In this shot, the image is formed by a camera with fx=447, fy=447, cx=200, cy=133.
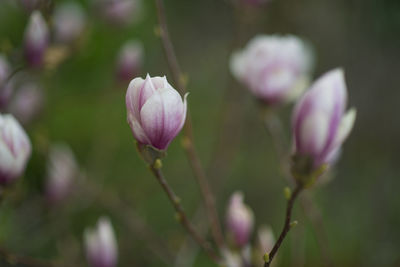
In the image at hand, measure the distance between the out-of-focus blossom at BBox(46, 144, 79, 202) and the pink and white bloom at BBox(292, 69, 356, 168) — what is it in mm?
716

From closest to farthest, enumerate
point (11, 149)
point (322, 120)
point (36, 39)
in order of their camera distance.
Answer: point (322, 120)
point (11, 149)
point (36, 39)

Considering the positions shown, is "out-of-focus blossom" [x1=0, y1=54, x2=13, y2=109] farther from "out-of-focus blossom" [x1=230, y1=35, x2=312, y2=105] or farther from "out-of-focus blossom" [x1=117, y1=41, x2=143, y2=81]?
"out-of-focus blossom" [x1=230, y1=35, x2=312, y2=105]

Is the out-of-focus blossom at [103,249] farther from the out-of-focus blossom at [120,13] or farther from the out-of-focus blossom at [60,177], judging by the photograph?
the out-of-focus blossom at [120,13]

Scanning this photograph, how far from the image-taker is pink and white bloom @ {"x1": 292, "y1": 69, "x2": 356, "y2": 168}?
17.4 inches

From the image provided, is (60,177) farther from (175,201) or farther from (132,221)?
(175,201)

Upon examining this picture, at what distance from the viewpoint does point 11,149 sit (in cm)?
61

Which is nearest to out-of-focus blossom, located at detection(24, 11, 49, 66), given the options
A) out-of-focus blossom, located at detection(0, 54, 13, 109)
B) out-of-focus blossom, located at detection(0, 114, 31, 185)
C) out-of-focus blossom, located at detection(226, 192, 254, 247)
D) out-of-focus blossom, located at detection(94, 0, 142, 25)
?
out-of-focus blossom, located at detection(0, 54, 13, 109)

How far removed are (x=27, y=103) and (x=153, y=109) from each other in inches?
29.6

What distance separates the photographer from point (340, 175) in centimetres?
167

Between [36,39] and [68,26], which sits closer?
[36,39]

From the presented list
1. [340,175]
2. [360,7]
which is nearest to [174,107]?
[360,7]

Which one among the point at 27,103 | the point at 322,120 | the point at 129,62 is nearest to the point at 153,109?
the point at 322,120

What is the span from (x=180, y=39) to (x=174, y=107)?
69.5 inches

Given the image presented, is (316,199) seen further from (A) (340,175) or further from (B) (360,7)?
(B) (360,7)
